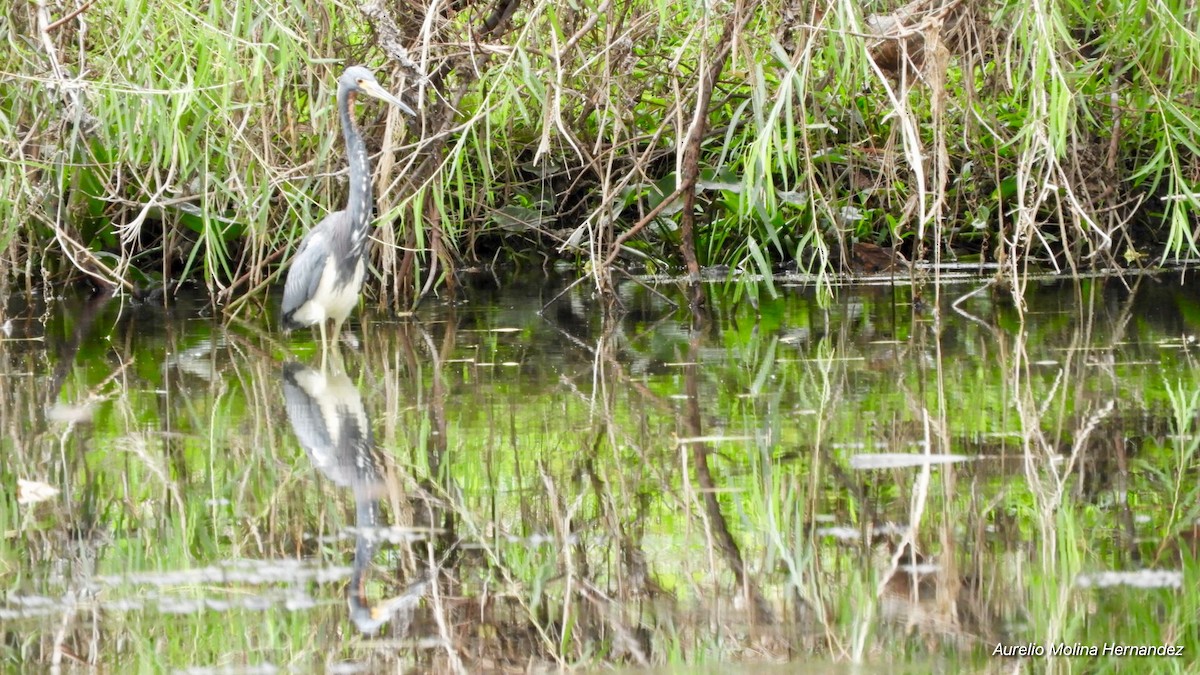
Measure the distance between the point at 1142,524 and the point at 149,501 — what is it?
2081 millimetres

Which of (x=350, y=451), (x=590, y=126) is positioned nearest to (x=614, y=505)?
(x=350, y=451)

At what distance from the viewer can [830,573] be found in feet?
8.48

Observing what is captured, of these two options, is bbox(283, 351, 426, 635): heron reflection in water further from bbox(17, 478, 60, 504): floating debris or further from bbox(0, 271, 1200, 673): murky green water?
bbox(17, 478, 60, 504): floating debris

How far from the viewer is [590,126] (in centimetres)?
782

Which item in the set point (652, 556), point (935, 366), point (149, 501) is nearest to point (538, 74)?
point (935, 366)

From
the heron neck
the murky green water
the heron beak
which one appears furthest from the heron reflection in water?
the heron beak

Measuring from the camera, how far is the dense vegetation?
5.00 meters

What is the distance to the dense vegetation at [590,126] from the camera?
5.00 m

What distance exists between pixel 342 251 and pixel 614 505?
2994 millimetres

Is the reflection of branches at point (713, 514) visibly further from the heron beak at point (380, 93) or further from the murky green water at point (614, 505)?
the heron beak at point (380, 93)

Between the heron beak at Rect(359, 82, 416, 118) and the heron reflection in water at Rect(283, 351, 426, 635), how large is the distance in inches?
38.2

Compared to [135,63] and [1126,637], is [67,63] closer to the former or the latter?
[135,63]

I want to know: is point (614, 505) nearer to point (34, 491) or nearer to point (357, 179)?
point (34, 491)

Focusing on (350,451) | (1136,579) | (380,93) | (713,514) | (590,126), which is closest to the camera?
(1136,579)
